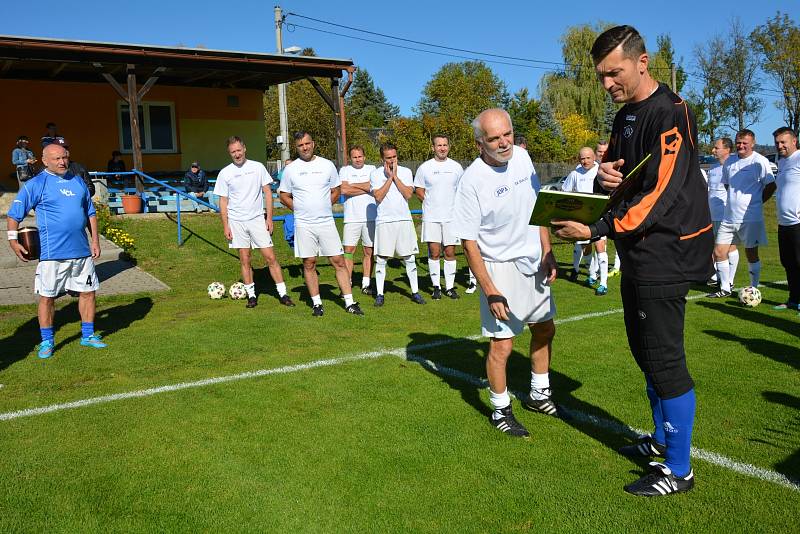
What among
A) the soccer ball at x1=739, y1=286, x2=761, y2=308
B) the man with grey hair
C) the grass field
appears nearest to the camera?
the grass field

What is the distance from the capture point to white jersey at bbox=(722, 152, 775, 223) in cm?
932

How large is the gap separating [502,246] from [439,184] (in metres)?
5.62

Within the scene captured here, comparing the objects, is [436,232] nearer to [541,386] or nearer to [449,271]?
[449,271]

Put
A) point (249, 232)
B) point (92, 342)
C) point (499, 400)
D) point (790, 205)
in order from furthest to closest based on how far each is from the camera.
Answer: point (249, 232) < point (790, 205) < point (92, 342) < point (499, 400)

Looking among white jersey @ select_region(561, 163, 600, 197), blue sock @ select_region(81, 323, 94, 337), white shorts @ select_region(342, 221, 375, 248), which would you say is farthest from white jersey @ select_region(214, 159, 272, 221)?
white jersey @ select_region(561, 163, 600, 197)

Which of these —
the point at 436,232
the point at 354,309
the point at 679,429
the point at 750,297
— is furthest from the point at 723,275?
the point at 679,429

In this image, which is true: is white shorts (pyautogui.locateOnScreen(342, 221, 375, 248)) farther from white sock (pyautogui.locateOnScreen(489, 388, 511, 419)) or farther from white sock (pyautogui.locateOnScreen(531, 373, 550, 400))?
white sock (pyautogui.locateOnScreen(489, 388, 511, 419))

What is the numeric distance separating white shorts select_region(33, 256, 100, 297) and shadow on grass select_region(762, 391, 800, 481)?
265 inches

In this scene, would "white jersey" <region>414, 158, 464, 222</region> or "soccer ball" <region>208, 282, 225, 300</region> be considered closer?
"white jersey" <region>414, 158, 464, 222</region>

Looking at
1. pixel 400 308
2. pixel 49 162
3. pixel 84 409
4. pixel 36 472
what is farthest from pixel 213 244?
pixel 36 472

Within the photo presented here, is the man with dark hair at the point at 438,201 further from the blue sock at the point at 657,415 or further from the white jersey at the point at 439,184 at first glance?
the blue sock at the point at 657,415

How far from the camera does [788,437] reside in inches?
173

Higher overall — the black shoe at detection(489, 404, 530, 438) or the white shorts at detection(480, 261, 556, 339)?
the white shorts at detection(480, 261, 556, 339)

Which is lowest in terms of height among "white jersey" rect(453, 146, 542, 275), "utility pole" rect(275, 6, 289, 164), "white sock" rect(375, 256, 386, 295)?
"white sock" rect(375, 256, 386, 295)
